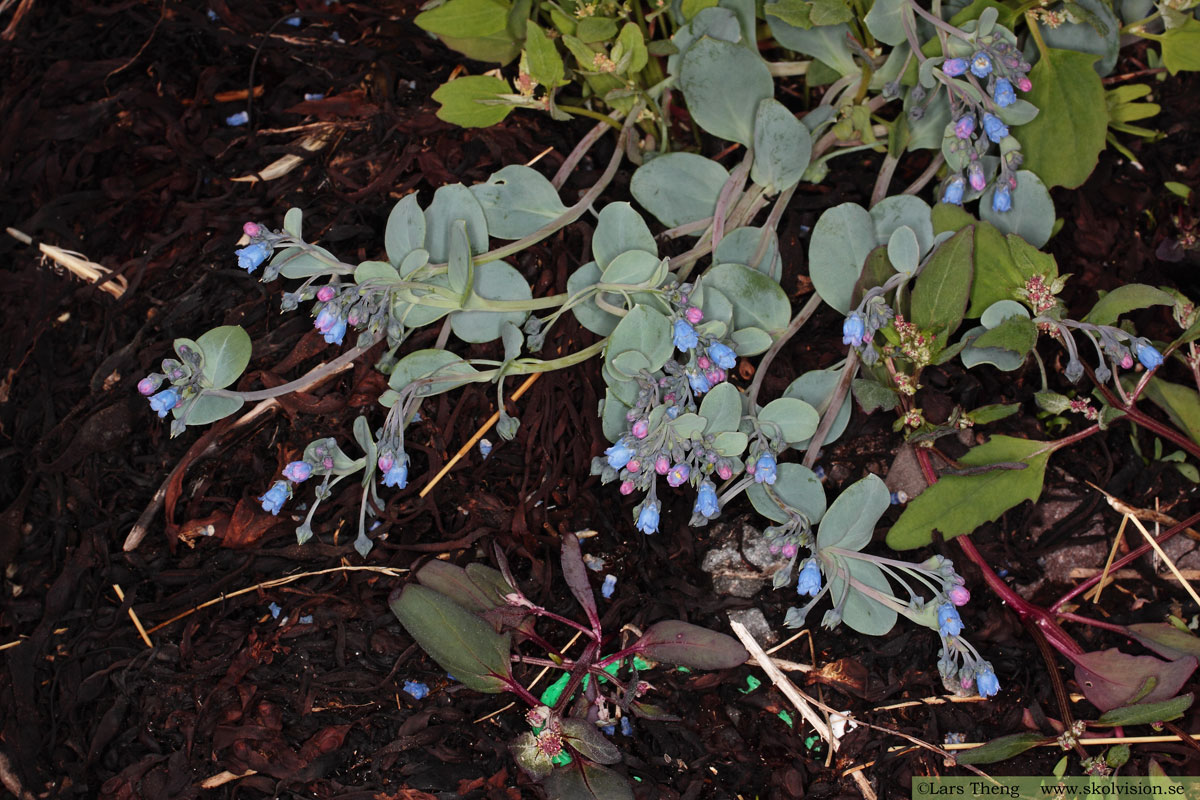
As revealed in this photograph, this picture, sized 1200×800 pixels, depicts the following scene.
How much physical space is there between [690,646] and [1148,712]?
932 mm

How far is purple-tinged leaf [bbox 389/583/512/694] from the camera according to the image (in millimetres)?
1836

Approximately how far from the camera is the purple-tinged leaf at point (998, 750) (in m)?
1.86

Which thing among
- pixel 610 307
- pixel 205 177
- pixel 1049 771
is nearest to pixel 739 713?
pixel 1049 771

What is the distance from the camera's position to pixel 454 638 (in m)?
1.84

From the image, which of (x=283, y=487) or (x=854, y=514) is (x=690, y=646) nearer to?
(x=854, y=514)

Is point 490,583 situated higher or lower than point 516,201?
lower

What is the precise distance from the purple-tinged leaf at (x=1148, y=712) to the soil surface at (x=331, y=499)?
0.12 metres

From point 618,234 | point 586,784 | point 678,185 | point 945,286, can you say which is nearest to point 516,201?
point 618,234

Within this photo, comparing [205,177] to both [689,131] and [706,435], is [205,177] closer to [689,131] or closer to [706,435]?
[689,131]

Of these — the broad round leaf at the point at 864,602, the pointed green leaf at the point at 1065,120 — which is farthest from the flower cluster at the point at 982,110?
the broad round leaf at the point at 864,602

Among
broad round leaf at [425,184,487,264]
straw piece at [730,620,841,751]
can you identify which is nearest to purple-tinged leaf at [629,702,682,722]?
straw piece at [730,620,841,751]

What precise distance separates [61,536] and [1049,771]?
7.53ft

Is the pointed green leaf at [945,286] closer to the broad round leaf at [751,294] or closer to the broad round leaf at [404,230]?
the broad round leaf at [751,294]

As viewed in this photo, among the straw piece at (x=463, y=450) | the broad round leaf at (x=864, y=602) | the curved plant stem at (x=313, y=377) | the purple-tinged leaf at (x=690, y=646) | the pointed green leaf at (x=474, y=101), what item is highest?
the pointed green leaf at (x=474, y=101)
